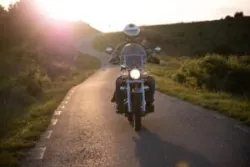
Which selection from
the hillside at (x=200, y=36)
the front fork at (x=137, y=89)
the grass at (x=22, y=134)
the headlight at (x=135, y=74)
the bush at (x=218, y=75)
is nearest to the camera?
the grass at (x=22, y=134)

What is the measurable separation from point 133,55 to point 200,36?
79200mm

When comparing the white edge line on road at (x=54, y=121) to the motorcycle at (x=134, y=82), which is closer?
the motorcycle at (x=134, y=82)

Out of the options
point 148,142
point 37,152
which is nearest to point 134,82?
point 148,142

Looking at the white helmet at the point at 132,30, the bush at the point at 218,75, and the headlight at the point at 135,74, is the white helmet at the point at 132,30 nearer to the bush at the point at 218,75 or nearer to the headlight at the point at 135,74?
the headlight at the point at 135,74

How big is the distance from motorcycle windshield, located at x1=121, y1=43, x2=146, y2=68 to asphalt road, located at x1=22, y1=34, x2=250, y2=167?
1.47 m

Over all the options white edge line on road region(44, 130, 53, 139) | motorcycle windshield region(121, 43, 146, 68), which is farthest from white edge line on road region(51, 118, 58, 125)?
motorcycle windshield region(121, 43, 146, 68)

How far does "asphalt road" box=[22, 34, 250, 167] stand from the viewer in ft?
19.8

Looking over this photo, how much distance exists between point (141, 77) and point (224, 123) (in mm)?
2199

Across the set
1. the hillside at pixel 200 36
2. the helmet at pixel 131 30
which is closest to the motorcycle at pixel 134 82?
the helmet at pixel 131 30

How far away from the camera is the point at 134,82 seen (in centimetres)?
841

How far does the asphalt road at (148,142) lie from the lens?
6049mm

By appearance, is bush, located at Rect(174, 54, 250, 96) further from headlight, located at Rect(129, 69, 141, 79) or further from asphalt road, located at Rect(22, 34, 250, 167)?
headlight, located at Rect(129, 69, 141, 79)

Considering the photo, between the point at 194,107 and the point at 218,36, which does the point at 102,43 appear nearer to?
the point at 218,36

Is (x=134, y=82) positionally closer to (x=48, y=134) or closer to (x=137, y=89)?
(x=137, y=89)
